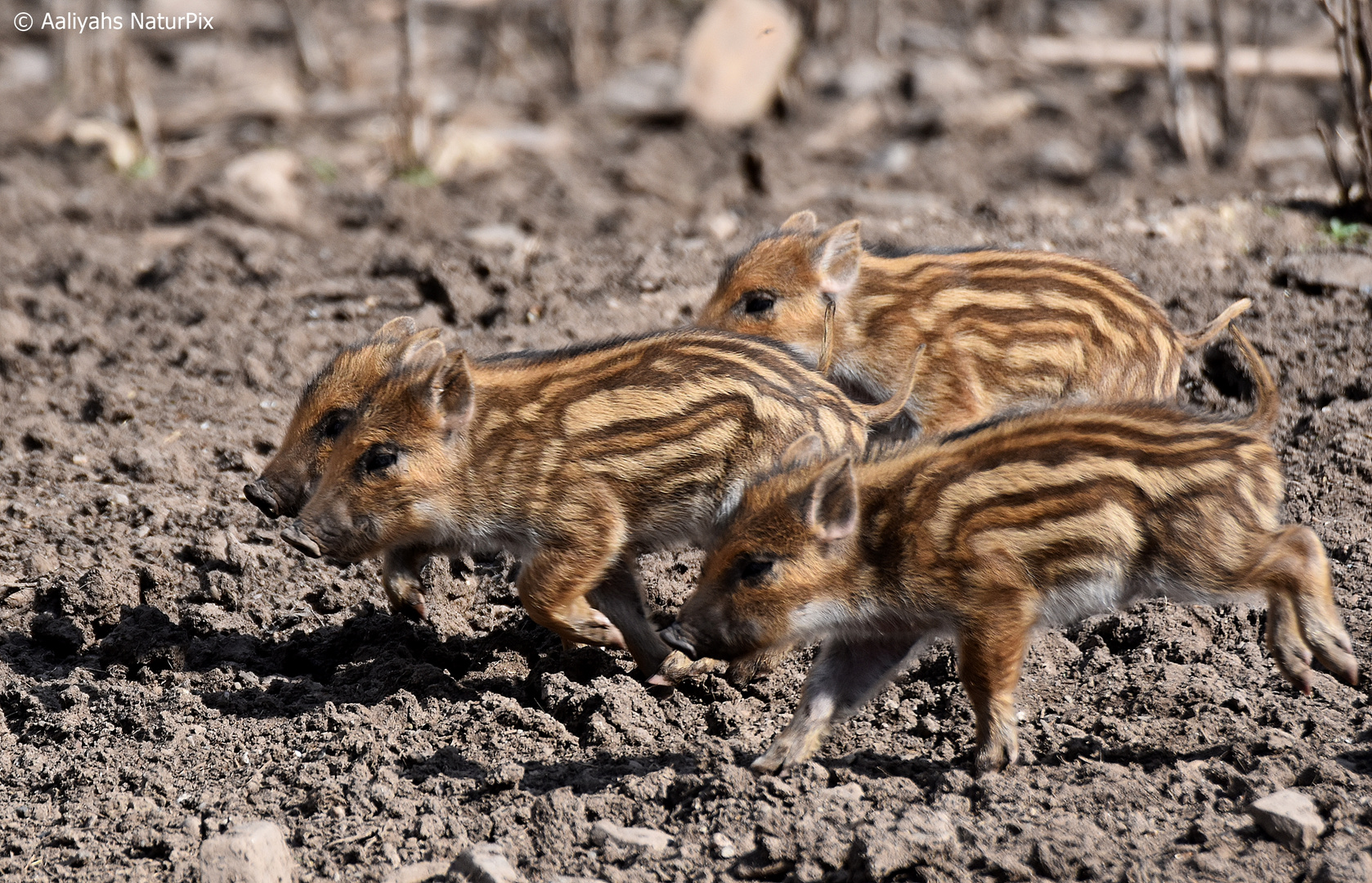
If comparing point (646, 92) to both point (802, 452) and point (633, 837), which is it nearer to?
point (802, 452)

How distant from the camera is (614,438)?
455 cm

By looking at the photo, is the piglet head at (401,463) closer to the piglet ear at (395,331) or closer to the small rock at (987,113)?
the piglet ear at (395,331)

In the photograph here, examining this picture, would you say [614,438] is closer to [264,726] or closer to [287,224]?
[264,726]

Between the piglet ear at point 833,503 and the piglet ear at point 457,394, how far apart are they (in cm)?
127

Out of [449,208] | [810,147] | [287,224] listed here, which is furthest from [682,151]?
[287,224]

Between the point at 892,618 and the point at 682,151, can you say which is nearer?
the point at 892,618

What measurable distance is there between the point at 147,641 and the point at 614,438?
1.69 metres

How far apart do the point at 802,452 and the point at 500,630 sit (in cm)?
138

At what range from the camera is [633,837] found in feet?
11.6

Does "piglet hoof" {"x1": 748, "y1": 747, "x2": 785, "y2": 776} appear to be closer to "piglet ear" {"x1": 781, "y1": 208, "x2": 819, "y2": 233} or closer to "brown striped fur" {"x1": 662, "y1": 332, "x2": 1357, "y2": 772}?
"brown striped fur" {"x1": 662, "y1": 332, "x2": 1357, "y2": 772}

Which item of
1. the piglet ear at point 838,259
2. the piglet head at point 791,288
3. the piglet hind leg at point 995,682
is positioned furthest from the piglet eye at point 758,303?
the piglet hind leg at point 995,682

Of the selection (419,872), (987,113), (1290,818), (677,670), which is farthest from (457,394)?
(987,113)

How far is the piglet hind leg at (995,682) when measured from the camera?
3822 mm

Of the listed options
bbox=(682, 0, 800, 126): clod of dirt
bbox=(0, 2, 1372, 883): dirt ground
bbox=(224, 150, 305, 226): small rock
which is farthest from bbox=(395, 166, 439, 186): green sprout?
bbox=(682, 0, 800, 126): clod of dirt
